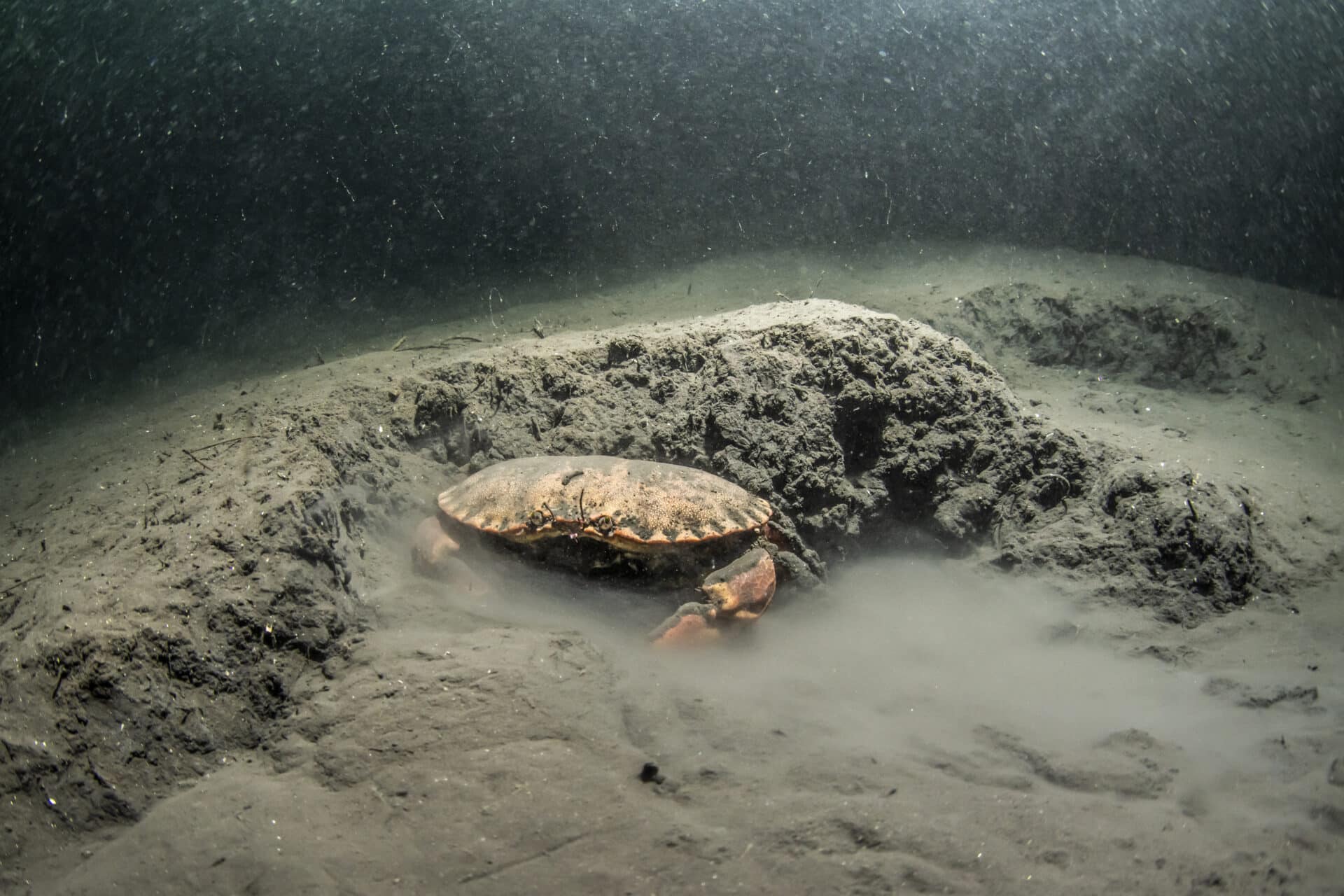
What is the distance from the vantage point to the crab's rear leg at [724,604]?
289 cm

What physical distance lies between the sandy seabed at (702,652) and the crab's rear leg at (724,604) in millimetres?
107

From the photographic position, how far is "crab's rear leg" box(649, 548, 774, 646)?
9.49ft

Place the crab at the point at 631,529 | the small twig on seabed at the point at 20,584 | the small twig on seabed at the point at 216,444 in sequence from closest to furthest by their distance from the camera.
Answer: the small twig on seabed at the point at 20,584 → the crab at the point at 631,529 → the small twig on seabed at the point at 216,444

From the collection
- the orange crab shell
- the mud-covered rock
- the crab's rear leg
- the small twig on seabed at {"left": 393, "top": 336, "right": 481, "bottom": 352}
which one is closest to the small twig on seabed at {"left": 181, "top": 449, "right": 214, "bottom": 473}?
the mud-covered rock

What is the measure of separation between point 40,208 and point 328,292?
157 inches

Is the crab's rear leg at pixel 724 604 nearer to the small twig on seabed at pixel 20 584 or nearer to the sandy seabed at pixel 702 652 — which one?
the sandy seabed at pixel 702 652

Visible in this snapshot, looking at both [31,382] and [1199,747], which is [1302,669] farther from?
[31,382]

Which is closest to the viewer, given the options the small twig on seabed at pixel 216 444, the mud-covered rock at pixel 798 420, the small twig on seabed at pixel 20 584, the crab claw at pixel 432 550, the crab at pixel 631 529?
the small twig on seabed at pixel 20 584

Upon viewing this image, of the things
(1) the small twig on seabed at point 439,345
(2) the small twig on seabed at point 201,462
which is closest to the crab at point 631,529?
(2) the small twig on seabed at point 201,462

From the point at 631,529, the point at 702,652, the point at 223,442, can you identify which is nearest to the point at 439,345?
the point at 223,442

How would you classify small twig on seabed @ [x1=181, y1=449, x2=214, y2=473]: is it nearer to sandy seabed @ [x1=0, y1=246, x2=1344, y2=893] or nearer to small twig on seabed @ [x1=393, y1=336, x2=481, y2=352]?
sandy seabed @ [x1=0, y1=246, x2=1344, y2=893]

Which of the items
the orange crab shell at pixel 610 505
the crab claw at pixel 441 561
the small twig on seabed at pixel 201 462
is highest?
the small twig on seabed at pixel 201 462

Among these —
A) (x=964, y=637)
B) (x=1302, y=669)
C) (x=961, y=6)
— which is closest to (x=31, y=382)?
(x=964, y=637)

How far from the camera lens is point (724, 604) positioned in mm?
3008
